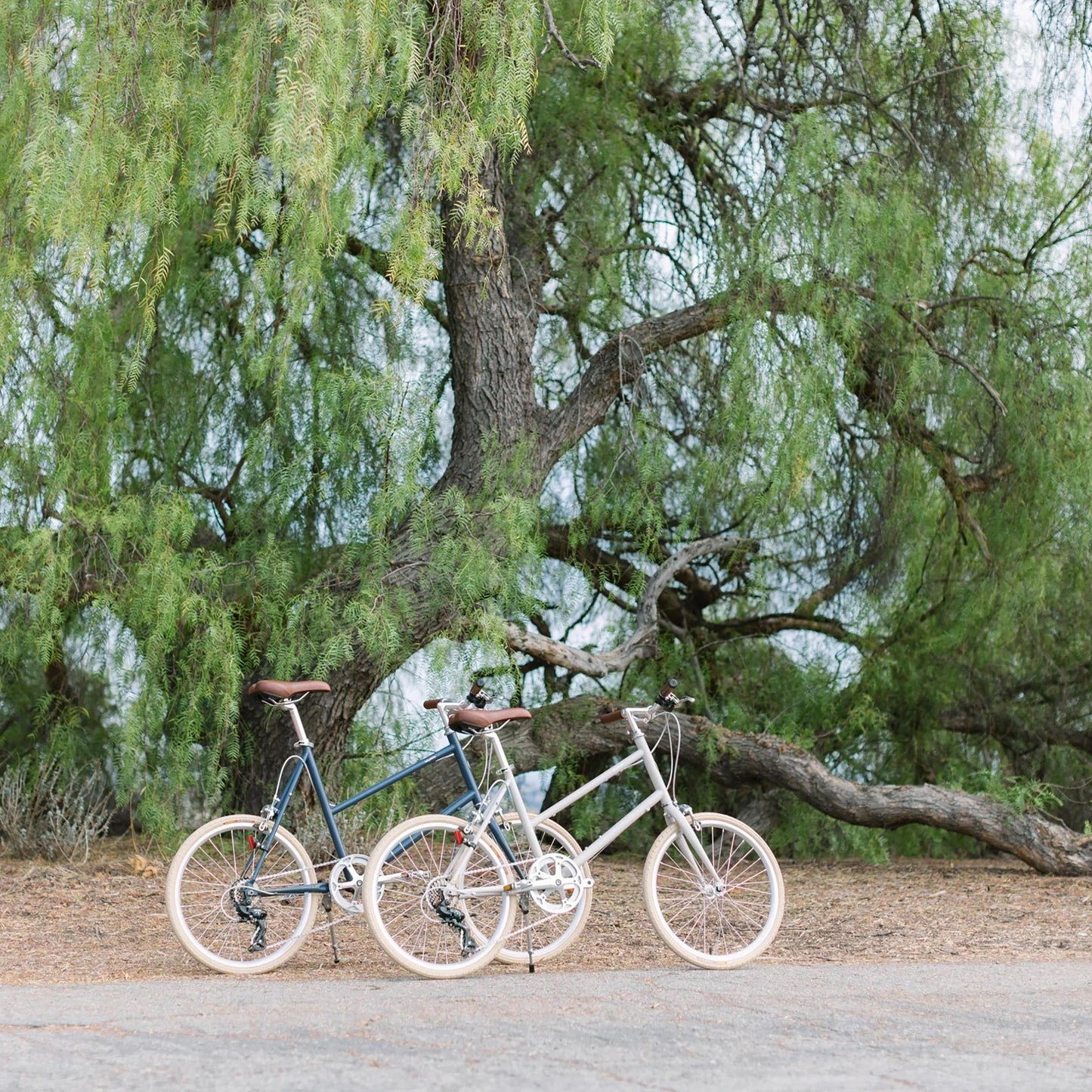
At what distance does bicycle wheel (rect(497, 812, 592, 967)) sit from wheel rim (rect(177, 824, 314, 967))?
841mm

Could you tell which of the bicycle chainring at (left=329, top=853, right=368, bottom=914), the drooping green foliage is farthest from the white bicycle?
the drooping green foliage

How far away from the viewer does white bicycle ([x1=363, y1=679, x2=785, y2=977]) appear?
18.1ft

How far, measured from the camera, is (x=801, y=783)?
9.91 m

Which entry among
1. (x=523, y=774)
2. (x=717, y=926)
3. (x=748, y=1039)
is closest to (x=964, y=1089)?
(x=748, y=1039)

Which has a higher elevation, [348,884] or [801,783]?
[801,783]

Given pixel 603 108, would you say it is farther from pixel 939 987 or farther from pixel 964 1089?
pixel 964 1089

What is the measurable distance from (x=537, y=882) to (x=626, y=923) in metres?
1.85

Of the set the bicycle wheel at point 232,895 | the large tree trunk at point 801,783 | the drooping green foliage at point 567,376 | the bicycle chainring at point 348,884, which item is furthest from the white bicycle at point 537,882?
the large tree trunk at point 801,783

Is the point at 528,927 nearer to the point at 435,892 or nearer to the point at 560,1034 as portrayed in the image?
the point at 435,892

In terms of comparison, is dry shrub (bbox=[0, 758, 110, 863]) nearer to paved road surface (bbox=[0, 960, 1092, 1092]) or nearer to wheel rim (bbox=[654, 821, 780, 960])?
paved road surface (bbox=[0, 960, 1092, 1092])

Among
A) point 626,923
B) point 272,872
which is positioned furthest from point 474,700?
point 626,923

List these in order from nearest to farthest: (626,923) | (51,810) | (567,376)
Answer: (626,923) < (51,810) < (567,376)

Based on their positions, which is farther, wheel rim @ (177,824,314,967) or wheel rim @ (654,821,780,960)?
wheel rim @ (654,821,780,960)

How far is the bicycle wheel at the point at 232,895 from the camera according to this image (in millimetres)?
5543
